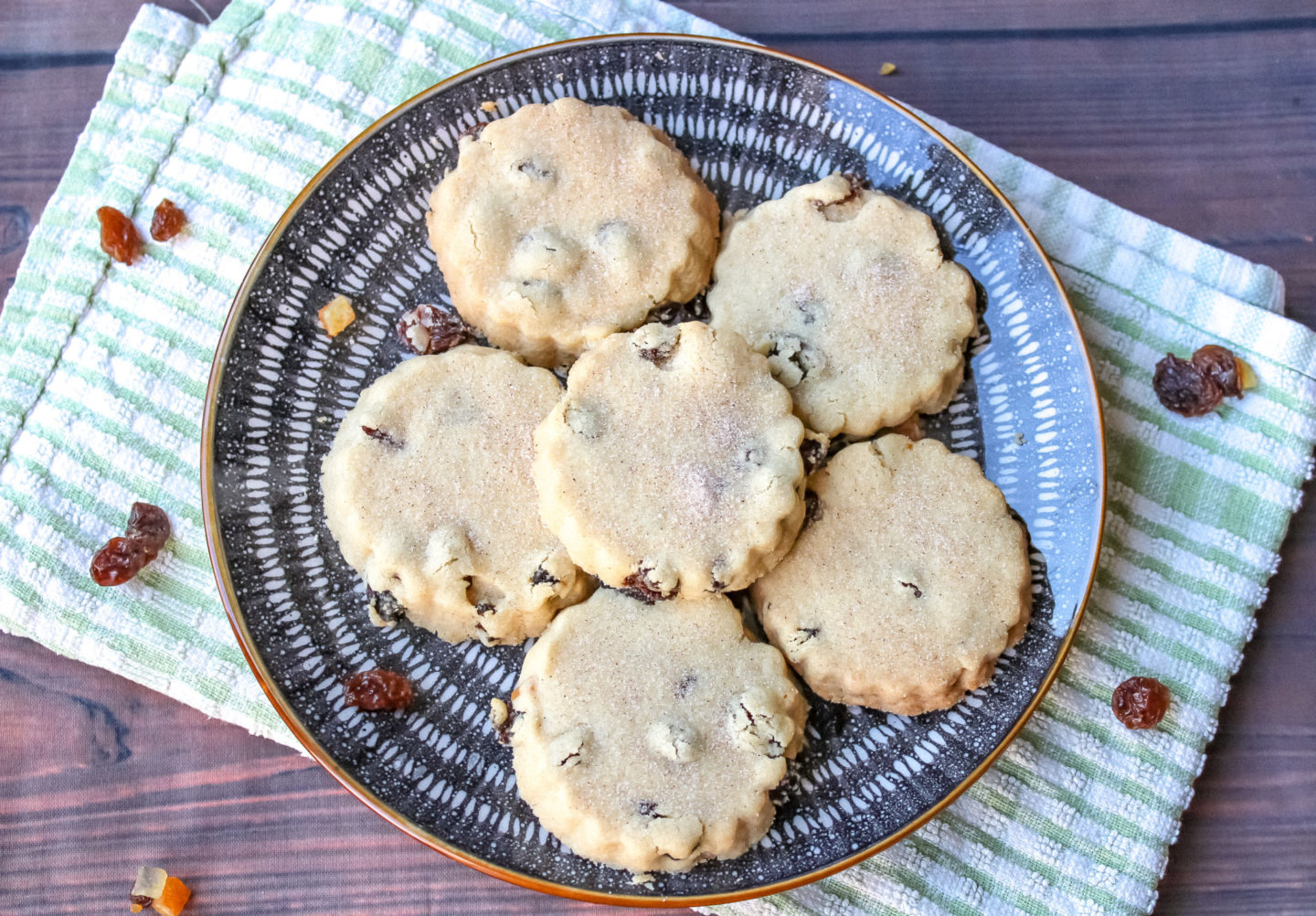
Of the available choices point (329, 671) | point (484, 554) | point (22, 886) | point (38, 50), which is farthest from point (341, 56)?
point (22, 886)

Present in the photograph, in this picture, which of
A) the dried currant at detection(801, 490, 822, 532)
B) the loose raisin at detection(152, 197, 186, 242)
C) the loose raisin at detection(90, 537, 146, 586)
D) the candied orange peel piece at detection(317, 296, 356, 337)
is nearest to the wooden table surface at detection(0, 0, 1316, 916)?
the loose raisin at detection(90, 537, 146, 586)

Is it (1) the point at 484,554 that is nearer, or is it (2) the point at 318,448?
(1) the point at 484,554

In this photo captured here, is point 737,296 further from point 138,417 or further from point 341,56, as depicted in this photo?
point 138,417

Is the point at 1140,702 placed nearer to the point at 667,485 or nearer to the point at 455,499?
the point at 667,485

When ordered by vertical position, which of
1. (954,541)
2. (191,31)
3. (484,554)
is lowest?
(484,554)

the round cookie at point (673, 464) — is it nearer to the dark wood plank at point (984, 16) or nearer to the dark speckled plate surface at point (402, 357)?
the dark speckled plate surface at point (402, 357)
